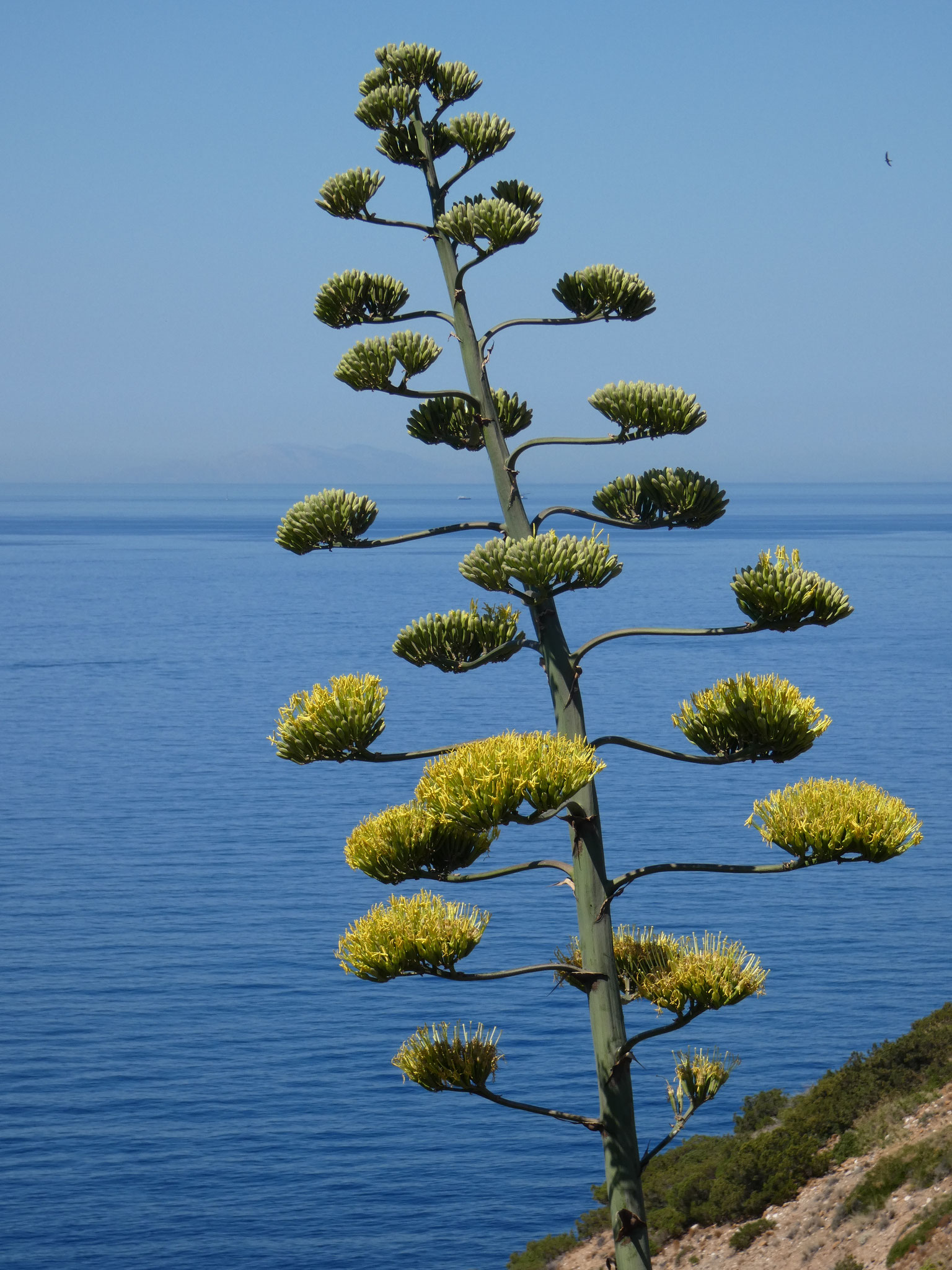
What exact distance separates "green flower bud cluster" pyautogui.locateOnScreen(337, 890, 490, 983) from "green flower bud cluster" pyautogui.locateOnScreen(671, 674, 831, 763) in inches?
Result: 98.6

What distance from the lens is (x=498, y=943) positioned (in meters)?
A: 60.6

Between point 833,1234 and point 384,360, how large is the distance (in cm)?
2177

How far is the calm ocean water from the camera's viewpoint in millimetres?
46469

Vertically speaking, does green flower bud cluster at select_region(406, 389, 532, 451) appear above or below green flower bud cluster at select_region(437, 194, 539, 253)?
below

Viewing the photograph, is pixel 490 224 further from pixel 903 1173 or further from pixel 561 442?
pixel 903 1173

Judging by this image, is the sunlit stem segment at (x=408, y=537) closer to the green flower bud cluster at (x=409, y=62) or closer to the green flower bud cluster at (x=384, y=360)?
the green flower bud cluster at (x=384, y=360)

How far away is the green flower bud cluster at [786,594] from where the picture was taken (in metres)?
11.4

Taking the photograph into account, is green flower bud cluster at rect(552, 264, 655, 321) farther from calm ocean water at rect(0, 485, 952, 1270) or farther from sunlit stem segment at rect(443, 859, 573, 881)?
calm ocean water at rect(0, 485, 952, 1270)

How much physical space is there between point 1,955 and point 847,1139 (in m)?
45.0

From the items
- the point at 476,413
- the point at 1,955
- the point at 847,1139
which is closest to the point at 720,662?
the point at 1,955

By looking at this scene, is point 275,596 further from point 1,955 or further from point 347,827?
point 1,955

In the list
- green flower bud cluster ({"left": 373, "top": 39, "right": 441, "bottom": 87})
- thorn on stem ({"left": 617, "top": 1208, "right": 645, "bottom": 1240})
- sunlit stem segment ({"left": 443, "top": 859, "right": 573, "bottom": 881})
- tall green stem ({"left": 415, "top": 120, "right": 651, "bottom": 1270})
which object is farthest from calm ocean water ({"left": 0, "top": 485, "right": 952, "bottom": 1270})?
green flower bud cluster ({"left": 373, "top": 39, "right": 441, "bottom": 87})

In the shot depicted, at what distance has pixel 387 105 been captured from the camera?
13.2 metres

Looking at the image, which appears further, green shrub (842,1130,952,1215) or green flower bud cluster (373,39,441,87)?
green shrub (842,1130,952,1215)
